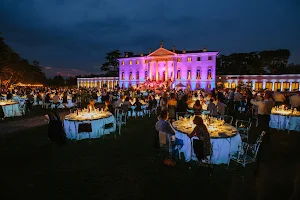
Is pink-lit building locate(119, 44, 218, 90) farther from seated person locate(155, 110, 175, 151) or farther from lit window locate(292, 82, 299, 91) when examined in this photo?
seated person locate(155, 110, 175, 151)

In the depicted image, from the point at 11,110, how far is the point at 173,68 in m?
41.4

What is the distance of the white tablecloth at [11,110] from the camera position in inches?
439

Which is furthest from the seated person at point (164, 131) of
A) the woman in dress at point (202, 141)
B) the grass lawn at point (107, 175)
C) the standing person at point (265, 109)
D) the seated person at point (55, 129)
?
the standing person at point (265, 109)

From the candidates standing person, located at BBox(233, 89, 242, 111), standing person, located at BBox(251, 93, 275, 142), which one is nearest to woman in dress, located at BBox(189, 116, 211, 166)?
standing person, located at BBox(251, 93, 275, 142)

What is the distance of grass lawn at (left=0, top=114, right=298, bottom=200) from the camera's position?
12.8 feet

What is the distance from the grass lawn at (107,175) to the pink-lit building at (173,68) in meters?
41.7

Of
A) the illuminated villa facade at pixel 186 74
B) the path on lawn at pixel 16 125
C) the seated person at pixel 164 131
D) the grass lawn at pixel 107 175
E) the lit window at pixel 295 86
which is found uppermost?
the illuminated villa facade at pixel 186 74

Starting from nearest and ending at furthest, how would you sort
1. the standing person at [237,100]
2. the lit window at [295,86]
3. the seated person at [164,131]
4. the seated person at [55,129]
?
the seated person at [164,131] < the seated person at [55,129] < the standing person at [237,100] < the lit window at [295,86]

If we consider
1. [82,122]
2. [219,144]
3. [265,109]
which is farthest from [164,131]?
[265,109]

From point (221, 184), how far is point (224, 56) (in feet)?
219

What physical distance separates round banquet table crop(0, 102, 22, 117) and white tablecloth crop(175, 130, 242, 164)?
11.4 meters

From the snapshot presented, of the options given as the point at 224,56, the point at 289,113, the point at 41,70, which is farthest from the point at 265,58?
the point at 41,70

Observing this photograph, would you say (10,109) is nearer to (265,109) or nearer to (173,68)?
(265,109)

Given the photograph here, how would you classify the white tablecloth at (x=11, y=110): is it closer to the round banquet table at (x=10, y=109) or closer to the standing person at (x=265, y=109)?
the round banquet table at (x=10, y=109)
